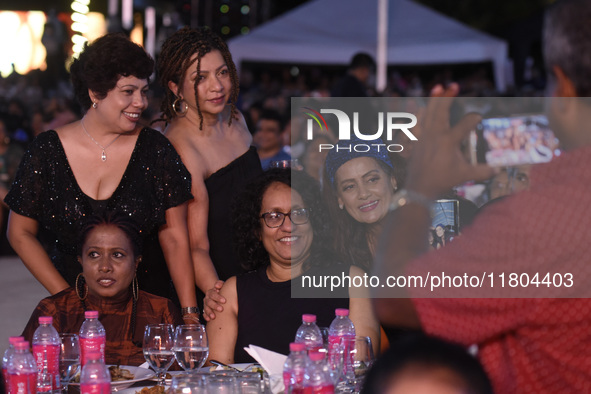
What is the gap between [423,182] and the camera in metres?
1.32

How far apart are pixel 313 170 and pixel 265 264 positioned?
162 centimetres

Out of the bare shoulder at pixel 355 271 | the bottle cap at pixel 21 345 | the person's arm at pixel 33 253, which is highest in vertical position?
the person's arm at pixel 33 253

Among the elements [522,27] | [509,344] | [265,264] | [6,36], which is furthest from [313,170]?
[6,36]

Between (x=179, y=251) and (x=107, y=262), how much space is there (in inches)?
13.9

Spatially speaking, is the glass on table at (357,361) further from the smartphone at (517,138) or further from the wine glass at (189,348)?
the smartphone at (517,138)

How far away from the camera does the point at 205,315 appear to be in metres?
2.75

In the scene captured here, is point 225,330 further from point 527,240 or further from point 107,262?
point 527,240

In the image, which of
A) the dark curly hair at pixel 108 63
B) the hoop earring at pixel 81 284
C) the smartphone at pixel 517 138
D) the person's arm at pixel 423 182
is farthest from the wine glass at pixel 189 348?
the smartphone at pixel 517 138

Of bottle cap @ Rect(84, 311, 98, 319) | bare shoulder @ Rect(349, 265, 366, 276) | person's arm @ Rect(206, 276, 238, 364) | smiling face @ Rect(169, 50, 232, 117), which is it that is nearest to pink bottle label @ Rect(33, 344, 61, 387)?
bottle cap @ Rect(84, 311, 98, 319)

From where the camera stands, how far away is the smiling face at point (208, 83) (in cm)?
320

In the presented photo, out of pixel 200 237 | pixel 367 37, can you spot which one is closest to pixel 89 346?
pixel 200 237

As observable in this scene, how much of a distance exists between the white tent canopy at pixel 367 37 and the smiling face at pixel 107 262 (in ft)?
26.2

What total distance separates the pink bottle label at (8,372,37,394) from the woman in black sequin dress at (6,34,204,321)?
1.13 meters

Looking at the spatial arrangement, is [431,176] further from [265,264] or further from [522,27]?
[522,27]
